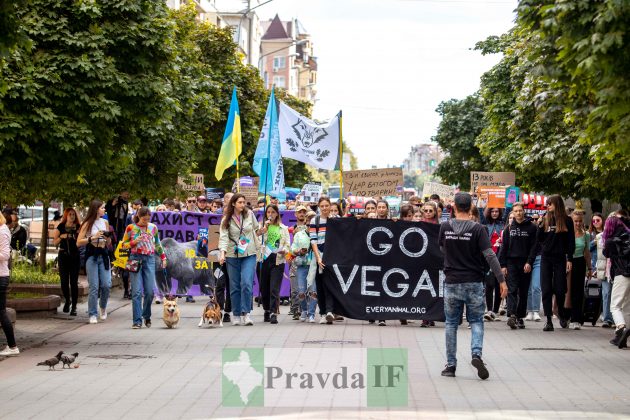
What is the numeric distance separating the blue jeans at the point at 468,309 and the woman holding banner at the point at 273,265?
6.36 metres

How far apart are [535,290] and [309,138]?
482 cm

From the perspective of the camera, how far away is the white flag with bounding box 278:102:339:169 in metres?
21.6

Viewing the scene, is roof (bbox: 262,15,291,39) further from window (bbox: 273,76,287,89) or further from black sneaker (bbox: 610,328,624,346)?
black sneaker (bbox: 610,328,624,346)

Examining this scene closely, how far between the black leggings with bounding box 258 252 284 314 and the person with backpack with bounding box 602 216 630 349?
506 centimetres

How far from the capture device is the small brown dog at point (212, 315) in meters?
17.7

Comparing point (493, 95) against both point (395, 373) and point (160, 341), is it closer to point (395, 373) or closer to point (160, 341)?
point (160, 341)

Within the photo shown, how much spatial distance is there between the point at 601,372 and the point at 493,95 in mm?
24609

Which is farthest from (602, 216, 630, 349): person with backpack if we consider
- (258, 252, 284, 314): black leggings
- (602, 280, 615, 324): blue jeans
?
A: (258, 252, 284, 314): black leggings

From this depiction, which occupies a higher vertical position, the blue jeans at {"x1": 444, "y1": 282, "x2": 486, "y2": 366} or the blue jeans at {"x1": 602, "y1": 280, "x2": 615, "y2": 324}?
the blue jeans at {"x1": 444, "y1": 282, "x2": 486, "y2": 366}

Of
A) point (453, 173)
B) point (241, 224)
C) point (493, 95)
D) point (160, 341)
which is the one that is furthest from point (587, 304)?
point (453, 173)

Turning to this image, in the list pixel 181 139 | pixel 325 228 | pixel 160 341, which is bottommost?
pixel 160 341

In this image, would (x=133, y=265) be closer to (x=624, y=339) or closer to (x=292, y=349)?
(x=292, y=349)

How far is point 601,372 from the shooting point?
12969mm

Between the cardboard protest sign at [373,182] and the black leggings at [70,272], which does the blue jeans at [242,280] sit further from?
the cardboard protest sign at [373,182]
